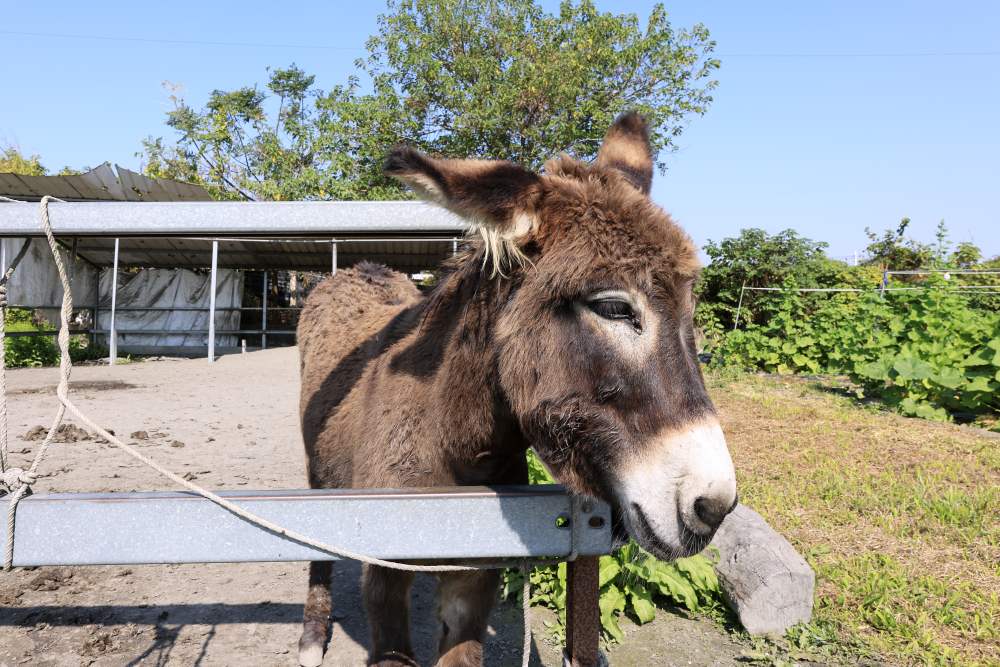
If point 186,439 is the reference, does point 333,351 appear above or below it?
above

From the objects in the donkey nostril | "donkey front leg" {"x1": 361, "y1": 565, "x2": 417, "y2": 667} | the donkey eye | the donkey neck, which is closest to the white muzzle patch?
the donkey nostril

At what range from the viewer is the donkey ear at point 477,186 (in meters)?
1.48

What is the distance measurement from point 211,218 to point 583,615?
1.69m

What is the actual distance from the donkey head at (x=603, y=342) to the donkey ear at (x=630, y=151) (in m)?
0.53

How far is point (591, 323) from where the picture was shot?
5.13 ft

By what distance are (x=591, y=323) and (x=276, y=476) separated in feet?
16.8

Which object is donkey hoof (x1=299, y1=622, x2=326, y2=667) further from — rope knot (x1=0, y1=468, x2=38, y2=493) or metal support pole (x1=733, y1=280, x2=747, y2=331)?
metal support pole (x1=733, y1=280, x2=747, y2=331)

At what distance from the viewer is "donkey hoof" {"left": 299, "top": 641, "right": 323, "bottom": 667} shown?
3.14 metres

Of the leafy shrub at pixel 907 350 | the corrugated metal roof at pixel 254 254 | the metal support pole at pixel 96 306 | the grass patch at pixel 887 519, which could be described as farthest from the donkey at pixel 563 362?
the metal support pole at pixel 96 306

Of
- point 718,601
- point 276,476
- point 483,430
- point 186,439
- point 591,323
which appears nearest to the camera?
point 591,323

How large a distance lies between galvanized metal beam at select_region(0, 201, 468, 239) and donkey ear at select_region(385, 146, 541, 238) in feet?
0.30

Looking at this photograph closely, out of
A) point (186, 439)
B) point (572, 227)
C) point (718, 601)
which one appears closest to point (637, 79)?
point (186, 439)

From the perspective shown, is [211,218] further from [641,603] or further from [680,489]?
[641,603]

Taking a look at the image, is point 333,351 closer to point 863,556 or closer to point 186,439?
point 863,556
